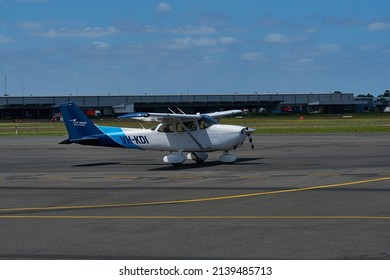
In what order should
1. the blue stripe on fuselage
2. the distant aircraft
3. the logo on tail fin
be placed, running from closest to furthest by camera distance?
the distant aircraft, the blue stripe on fuselage, the logo on tail fin

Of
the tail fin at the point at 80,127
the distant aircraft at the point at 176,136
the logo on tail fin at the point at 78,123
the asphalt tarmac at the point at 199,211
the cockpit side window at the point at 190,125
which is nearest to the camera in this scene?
the asphalt tarmac at the point at 199,211

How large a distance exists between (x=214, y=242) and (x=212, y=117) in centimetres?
1805

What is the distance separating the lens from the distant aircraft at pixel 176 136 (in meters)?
27.3

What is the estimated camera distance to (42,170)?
87.6 feet

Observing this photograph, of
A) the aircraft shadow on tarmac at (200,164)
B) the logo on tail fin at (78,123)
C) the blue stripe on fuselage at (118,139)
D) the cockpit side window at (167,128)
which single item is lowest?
the aircraft shadow on tarmac at (200,164)

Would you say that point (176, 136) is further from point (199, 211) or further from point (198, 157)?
point (199, 211)

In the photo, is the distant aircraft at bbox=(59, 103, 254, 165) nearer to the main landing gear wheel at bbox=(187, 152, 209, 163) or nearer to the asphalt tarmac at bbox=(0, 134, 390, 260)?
the main landing gear wheel at bbox=(187, 152, 209, 163)

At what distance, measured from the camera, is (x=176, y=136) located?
27844mm

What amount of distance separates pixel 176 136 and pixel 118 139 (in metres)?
2.54

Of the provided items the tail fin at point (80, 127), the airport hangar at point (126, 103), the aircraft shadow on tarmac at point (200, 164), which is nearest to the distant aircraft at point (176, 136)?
the tail fin at point (80, 127)

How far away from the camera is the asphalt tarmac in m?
10.5

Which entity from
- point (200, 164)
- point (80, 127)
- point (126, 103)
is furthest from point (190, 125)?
point (126, 103)

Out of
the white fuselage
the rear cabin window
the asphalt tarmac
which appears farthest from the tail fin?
the rear cabin window

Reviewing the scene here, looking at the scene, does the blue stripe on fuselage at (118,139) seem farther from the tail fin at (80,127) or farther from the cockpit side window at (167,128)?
the cockpit side window at (167,128)
